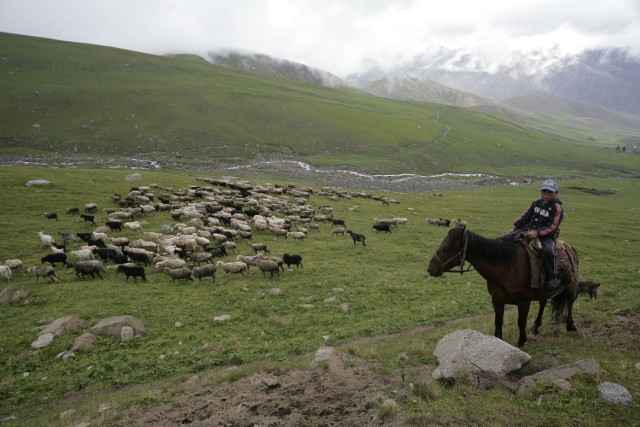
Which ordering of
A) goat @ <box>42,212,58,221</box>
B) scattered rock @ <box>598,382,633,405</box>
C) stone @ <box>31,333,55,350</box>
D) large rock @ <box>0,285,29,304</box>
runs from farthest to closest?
goat @ <box>42,212,58,221</box>
large rock @ <box>0,285,29,304</box>
stone @ <box>31,333,55,350</box>
scattered rock @ <box>598,382,633,405</box>

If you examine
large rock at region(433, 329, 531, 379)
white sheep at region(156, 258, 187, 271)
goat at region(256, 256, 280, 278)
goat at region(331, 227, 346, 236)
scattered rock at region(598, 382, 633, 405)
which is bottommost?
white sheep at region(156, 258, 187, 271)

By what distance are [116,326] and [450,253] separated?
11.4 metres

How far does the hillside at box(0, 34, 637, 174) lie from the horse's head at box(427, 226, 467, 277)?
66.2 m

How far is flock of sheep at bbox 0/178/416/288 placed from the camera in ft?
63.7

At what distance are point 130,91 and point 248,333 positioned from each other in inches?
3866

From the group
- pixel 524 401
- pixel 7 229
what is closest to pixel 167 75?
pixel 7 229

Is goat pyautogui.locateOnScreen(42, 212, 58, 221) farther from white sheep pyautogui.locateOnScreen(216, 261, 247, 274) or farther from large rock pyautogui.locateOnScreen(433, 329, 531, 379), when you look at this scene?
large rock pyautogui.locateOnScreen(433, 329, 531, 379)

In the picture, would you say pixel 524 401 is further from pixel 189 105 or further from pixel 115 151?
pixel 189 105

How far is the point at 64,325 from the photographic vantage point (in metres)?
13.3

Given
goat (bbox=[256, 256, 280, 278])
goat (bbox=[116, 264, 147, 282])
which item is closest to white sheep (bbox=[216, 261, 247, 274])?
goat (bbox=[256, 256, 280, 278])

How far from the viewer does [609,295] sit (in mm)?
16828

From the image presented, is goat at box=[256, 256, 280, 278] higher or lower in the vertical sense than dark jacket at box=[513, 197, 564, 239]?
lower

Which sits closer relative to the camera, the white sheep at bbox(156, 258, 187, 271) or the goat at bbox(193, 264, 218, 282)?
the goat at bbox(193, 264, 218, 282)

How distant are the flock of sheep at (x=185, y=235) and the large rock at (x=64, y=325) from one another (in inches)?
196
